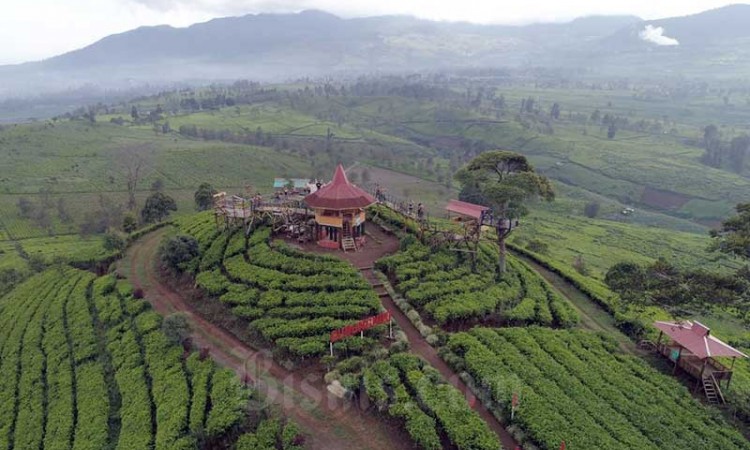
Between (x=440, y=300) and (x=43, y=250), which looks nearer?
(x=440, y=300)

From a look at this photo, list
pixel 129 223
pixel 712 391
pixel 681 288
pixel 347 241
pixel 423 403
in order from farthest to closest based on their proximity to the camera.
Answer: pixel 129 223
pixel 347 241
pixel 681 288
pixel 712 391
pixel 423 403

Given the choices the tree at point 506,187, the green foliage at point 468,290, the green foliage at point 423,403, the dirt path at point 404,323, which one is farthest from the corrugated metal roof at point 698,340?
the green foliage at point 423,403

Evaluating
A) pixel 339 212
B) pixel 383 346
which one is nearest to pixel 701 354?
pixel 383 346

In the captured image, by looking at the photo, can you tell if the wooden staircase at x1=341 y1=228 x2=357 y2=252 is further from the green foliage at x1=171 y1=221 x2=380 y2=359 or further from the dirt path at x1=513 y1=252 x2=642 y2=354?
the dirt path at x1=513 y1=252 x2=642 y2=354

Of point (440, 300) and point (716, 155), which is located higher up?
point (440, 300)

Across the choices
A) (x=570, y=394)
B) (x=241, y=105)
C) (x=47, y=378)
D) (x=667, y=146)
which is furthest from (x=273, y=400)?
(x=241, y=105)

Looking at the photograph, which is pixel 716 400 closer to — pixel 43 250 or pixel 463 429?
pixel 463 429

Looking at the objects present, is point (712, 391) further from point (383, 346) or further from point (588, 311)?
point (383, 346)
